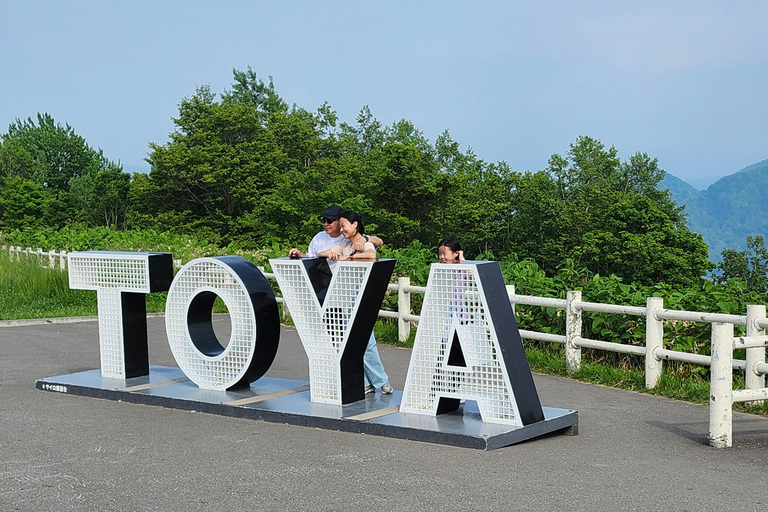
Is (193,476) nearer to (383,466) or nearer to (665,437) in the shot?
(383,466)

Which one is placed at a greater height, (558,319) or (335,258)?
(335,258)

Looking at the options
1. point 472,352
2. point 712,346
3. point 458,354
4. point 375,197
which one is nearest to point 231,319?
point 458,354

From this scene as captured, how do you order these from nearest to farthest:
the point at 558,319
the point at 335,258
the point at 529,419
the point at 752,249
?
1. the point at 529,419
2. the point at 335,258
3. the point at 558,319
4. the point at 752,249

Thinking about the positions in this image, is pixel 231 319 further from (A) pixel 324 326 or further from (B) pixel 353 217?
(B) pixel 353 217

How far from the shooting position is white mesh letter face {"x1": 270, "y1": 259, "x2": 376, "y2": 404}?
8336 mm

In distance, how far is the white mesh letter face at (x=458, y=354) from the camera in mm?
7512

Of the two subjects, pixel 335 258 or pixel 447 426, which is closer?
pixel 447 426

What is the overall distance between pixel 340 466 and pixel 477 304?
72.7 inches

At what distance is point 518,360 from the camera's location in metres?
7.61

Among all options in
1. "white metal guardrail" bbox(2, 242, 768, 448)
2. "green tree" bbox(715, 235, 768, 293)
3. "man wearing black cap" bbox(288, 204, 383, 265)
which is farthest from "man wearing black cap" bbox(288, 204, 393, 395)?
"green tree" bbox(715, 235, 768, 293)

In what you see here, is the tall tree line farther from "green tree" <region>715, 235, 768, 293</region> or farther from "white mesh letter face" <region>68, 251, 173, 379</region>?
"white mesh letter face" <region>68, 251, 173, 379</region>

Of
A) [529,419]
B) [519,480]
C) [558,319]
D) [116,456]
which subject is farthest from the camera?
[558,319]

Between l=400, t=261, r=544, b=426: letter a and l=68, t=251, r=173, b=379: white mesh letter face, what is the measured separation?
334cm

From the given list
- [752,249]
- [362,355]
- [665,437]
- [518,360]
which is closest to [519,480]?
[518,360]
